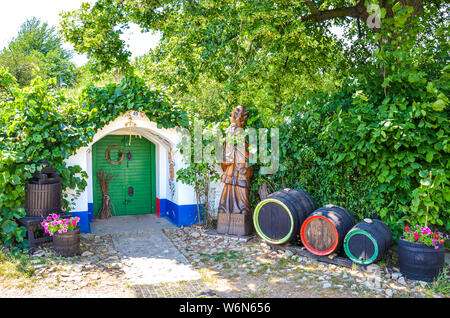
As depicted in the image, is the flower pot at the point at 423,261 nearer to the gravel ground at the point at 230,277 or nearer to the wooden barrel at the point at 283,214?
the gravel ground at the point at 230,277

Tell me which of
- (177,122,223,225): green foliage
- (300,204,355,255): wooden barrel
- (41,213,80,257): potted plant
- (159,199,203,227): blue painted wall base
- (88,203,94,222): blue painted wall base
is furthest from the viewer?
(88,203,94,222): blue painted wall base

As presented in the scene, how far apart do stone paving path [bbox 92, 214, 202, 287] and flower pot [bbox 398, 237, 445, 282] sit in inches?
118

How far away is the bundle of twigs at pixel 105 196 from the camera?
8859 mm

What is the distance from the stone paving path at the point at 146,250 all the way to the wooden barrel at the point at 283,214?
5.00 ft

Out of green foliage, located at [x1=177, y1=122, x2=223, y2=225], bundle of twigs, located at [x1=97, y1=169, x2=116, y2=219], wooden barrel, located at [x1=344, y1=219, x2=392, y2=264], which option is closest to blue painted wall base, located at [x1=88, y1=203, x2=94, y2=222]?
bundle of twigs, located at [x1=97, y1=169, x2=116, y2=219]

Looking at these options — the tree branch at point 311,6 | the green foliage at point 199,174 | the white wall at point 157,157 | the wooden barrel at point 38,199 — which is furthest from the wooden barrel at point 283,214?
the tree branch at point 311,6

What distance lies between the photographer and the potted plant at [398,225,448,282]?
4.75m

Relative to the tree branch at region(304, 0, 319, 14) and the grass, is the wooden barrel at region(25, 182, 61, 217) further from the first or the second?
the tree branch at region(304, 0, 319, 14)

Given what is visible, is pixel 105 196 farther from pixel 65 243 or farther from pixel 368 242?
pixel 368 242

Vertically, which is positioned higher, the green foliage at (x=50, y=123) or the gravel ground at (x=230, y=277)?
the green foliage at (x=50, y=123)

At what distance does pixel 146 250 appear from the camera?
6.50m

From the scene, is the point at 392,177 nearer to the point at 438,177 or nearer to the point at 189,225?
the point at 438,177

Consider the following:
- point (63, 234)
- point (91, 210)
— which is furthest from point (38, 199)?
point (91, 210)

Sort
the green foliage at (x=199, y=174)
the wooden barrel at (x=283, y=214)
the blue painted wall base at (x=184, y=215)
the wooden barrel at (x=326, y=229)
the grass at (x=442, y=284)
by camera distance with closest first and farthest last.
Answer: the grass at (x=442, y=284) < the wooden barrel at (x=326, y=229) < the wooden barrel at (x=283, y=214) < the green foliage at (x=199, y=174) < the blue painted wall base at (x=184, y=215)
